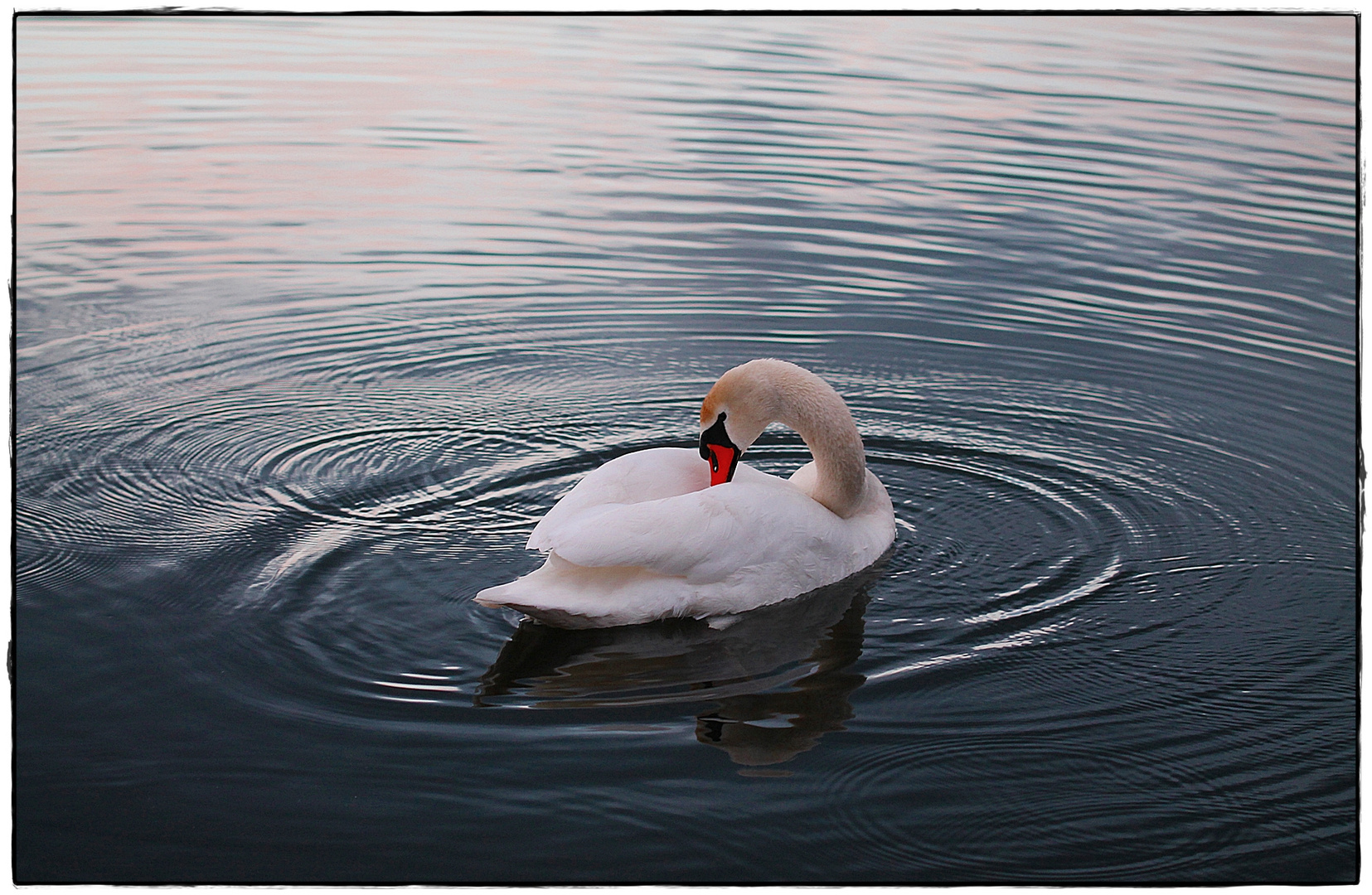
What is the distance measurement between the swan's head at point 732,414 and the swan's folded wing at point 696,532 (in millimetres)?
261

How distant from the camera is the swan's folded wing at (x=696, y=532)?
5.89 m

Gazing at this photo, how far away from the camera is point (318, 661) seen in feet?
18.7

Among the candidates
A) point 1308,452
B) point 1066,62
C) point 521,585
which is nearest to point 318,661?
point 521,585

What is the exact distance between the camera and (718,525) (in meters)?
6.18

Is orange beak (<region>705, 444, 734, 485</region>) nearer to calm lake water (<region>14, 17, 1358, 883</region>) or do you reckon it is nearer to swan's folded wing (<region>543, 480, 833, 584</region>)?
swan's folded wing (<region>543, 480, 833, 584</region>)

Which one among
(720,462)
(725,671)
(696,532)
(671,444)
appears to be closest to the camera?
(725,671)

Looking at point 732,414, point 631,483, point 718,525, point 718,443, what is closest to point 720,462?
point 718,443

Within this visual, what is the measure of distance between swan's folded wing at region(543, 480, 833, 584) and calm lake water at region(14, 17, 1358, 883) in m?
0.32

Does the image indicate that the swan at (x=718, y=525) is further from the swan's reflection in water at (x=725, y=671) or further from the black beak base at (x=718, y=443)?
the swan's reflection in water at (x=725, y=671)

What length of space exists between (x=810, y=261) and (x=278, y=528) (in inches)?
235

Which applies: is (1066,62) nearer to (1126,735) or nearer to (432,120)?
(432,120)

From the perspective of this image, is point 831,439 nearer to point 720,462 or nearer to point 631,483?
point 720,462

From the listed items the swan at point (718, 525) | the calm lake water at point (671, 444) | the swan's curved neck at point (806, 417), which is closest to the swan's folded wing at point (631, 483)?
the swan at point (718, 525)

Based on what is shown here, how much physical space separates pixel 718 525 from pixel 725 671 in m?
0.71
